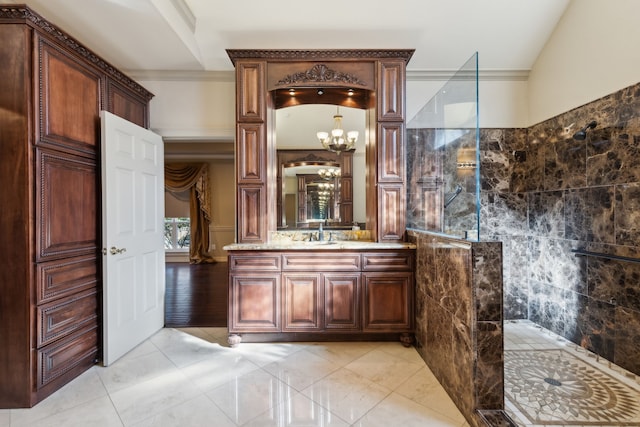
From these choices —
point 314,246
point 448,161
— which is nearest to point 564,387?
point 448,161

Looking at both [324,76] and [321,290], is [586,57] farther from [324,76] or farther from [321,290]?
[321,290]

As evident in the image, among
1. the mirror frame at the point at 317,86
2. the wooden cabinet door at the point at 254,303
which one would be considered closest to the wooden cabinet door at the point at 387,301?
the mirror frame at the point at 317,86

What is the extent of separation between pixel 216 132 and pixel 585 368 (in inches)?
161

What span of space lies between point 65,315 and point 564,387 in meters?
3.70

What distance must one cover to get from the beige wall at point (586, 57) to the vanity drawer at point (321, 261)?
2.57 meters

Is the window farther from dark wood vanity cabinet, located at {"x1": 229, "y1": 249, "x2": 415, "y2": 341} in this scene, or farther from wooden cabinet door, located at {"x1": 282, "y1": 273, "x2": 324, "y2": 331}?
wooden cabinet door, located at {"x1": 282, "y1": 273, "x2": 324, "y2": 331}

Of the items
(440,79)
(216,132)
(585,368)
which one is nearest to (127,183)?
(216,132)

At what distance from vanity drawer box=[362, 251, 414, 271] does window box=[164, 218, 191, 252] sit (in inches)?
222

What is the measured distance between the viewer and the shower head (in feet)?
7.98

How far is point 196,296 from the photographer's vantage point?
409 centimetres

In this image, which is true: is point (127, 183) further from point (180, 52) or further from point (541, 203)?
point (541, 203)

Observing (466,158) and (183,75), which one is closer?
(466,158)

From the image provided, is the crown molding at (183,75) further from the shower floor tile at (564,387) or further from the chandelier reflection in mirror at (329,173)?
the shower floor tile at (564,387)

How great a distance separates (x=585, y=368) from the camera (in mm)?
2201
